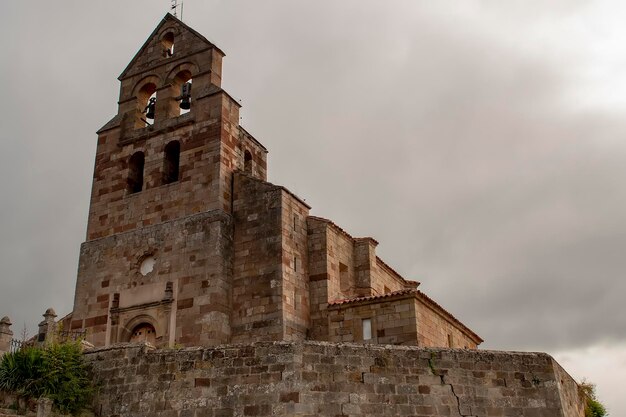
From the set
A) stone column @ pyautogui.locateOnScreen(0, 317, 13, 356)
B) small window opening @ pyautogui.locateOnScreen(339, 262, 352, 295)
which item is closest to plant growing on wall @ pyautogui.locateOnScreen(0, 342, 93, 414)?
stone column @ pyautogui.locateOnScreen(0, 317, 13, 356)

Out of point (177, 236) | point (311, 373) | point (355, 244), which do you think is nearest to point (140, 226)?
point (177, 236)

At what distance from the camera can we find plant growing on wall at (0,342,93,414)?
13.2 m

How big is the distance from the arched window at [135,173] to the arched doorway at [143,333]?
16.1 ft

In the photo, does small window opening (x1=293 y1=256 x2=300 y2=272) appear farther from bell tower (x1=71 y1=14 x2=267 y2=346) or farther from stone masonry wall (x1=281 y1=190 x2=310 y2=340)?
bell tower (x1=71 y1=14 x2=267 y2=346)

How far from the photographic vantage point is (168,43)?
25406 mm

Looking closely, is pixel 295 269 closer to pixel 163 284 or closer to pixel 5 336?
pixel 163 284

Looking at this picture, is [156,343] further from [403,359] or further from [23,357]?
[403,359]

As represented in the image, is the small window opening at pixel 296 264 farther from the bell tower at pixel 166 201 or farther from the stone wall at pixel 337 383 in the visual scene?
the stone wall at pixel 337 383

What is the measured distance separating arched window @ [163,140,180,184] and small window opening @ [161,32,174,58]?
158 inches

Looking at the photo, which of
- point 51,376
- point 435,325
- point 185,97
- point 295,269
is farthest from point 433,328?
point 185,97

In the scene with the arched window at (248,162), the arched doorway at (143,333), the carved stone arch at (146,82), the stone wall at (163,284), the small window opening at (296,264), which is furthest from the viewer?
the carved stone arch at (146,82)

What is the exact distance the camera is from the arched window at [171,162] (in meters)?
22.8

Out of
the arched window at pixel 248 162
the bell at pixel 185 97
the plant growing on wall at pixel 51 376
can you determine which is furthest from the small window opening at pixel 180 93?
the plant growing on wall at pixel 51 376

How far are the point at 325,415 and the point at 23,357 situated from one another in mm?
6354
